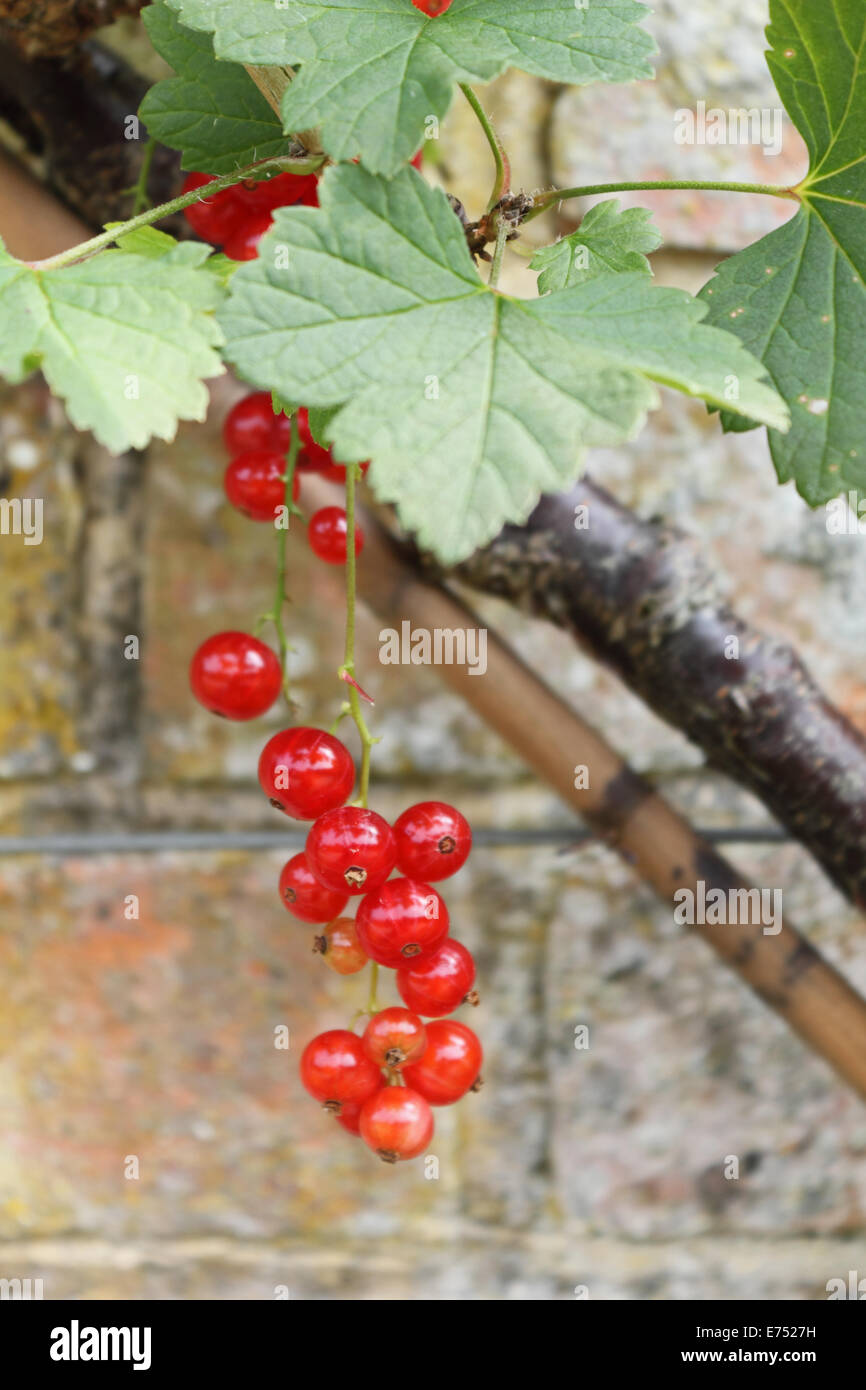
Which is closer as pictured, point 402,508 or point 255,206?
point 402,508

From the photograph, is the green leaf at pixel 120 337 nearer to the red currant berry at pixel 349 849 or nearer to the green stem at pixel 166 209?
the green stem at pixel 166 209

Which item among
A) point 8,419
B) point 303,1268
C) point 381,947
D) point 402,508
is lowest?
point 303,1268

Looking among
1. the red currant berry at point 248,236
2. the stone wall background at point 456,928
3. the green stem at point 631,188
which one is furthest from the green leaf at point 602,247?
the stone wall background at point 456,928

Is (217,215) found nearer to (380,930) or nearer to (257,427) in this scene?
(257,427)

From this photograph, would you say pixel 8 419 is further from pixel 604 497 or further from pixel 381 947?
pixel 381 947

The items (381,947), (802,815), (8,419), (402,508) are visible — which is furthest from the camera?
(8,419)

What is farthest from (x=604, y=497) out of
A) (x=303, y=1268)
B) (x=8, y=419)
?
(x=303, y=1268)
